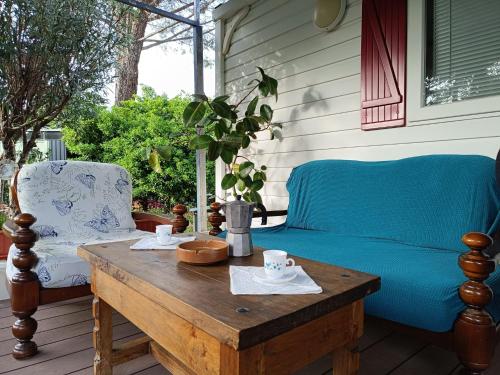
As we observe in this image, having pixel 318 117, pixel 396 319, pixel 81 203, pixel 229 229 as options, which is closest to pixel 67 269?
pixel 81 203

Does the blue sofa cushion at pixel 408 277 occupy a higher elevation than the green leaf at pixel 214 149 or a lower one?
lower

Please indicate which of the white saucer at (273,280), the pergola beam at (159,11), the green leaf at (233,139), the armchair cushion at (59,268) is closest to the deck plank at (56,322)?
the armchair cushion at (59,268)

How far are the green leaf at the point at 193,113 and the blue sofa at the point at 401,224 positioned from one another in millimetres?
944

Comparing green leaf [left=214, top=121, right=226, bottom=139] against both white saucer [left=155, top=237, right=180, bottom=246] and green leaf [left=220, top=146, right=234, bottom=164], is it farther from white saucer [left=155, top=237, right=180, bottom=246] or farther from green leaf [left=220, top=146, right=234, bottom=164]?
white saucer [left=155, top=237, right=180, bottom=246]

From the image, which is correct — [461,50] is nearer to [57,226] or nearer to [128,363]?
[128,363]

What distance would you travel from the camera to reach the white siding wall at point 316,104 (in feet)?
7.55

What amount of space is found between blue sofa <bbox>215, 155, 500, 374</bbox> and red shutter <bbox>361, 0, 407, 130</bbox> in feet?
1.33

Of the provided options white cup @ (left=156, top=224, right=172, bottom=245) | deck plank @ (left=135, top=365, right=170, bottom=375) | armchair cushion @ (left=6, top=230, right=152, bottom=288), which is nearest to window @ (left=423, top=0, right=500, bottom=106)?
white cup @ (left=156, top=224, right=172, bottom=245)

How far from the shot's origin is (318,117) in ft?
10.0

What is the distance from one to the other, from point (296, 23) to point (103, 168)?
83.0 inches

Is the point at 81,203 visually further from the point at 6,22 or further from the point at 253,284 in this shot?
the point at 253,284

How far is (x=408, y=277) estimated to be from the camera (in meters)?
1.45

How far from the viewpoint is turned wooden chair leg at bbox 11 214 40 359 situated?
1.67 metres

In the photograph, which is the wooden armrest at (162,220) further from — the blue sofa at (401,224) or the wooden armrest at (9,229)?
the wooden armrest at (9,229)
